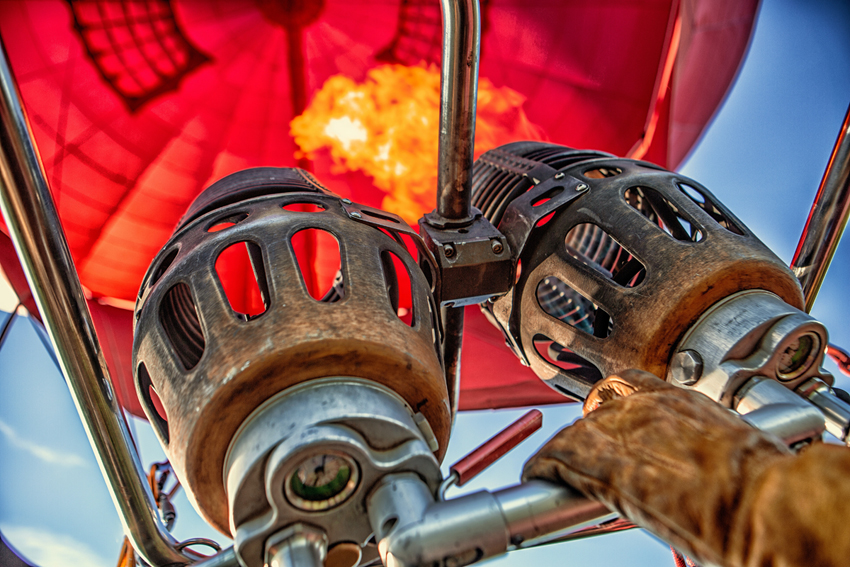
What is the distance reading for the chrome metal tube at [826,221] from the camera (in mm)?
1392

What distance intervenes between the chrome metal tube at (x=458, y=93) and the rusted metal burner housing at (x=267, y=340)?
171mm

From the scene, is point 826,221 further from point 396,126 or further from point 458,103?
point 396,126

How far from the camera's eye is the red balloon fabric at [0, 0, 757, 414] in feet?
8.07

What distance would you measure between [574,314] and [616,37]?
1728mm

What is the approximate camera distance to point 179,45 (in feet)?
8.34

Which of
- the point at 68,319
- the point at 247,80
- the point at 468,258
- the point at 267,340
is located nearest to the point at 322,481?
the point at 267,340

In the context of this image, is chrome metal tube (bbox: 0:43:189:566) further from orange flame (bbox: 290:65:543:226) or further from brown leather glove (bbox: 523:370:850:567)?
orange flame (bbox: 290:65:543:226)

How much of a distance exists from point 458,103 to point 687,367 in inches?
27.8

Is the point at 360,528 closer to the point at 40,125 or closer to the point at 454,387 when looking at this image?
the point at 454,387

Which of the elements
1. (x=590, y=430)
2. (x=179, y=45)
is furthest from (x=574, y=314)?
(x=179, y=45)

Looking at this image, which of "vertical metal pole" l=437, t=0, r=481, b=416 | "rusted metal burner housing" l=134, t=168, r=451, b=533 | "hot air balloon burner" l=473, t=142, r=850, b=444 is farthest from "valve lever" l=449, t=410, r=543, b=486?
"vertical metal pole" l=437, t=0, r=481, b=416

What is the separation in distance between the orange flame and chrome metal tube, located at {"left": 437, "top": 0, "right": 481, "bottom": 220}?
1848 millimetres

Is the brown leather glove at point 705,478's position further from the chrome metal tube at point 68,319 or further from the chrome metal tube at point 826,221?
the chrome metal tube at point 826,221

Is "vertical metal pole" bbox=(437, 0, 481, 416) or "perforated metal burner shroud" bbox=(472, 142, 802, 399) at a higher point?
"vertical metal pole" bbox=(437, 0, 481, 416)
